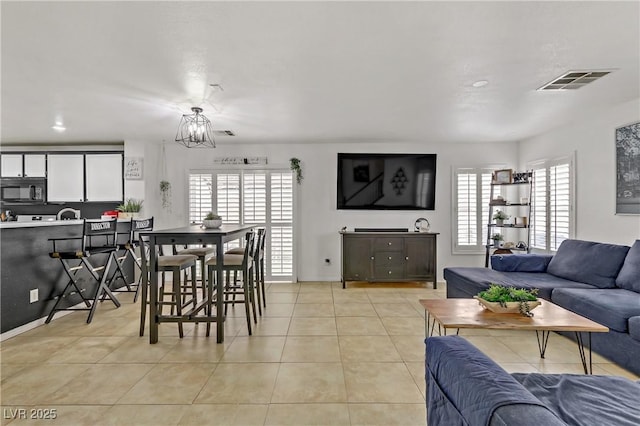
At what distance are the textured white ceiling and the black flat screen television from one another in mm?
1359

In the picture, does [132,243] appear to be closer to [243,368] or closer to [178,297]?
[178,297]

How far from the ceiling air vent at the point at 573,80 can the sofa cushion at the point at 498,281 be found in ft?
6.36

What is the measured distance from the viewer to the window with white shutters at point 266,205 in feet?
18.2

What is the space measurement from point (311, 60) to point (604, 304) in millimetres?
3047

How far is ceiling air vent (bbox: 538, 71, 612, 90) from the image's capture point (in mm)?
2742

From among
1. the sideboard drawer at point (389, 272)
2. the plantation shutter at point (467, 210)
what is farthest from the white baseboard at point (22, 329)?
the plantation shutter at point (467, 210)

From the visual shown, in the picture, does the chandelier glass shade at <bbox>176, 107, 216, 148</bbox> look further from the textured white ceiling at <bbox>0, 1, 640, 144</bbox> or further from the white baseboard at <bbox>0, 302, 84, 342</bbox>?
the white baseboard at <bbox>0, 302, 84, 342</bbox>

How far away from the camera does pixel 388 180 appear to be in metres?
5.58

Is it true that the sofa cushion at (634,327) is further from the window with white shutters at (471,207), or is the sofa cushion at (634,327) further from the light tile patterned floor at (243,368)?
the window with white shutters at (471,207)

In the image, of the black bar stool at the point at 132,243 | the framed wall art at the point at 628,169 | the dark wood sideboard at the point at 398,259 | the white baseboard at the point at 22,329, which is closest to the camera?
the white baseboard at the point at 22,329

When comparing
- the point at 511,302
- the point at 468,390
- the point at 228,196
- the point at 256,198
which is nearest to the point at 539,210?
the point at 511,302

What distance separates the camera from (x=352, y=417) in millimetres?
1901

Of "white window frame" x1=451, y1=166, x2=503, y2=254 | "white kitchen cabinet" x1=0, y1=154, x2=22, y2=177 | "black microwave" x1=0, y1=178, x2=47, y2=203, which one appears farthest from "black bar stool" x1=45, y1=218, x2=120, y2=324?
"white window frame" x1=451, y1=166, x2=503, y2=254

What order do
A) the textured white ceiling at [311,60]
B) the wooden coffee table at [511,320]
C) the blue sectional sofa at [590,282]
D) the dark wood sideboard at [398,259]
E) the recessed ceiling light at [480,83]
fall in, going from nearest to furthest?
the textured white ceiling at [311,60], the wooden coffee table at [511,320], the blue sectional sofa at [590,282], the recessed ceiling light at [480,83], the dark wood sideboard at [398,259]
